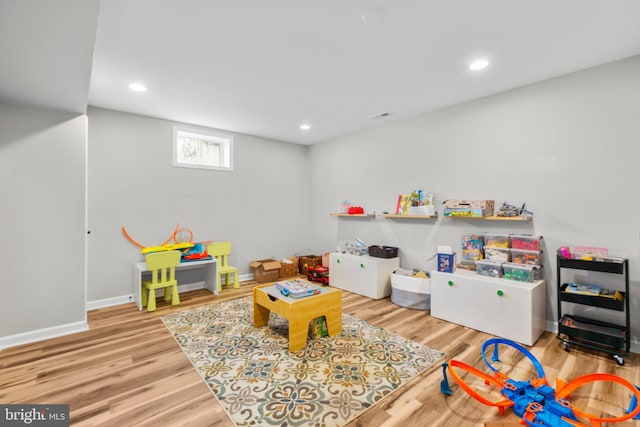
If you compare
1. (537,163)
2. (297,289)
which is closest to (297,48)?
(297,289)

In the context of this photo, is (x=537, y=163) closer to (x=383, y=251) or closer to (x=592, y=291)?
(x=592, y=291)

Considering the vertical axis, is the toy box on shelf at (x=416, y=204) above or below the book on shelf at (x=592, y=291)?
above

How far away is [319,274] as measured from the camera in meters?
4.86

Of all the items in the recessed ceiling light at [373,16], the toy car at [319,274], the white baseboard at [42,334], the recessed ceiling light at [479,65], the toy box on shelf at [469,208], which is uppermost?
the recessed ceiling light at [479,65]

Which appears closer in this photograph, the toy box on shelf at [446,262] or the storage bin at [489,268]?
the storage bin at [489,268]

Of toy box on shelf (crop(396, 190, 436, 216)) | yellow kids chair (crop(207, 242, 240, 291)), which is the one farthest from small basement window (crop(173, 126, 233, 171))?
toy box on shelf (crop(396, 190, 436, 216))

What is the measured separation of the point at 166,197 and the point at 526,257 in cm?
458

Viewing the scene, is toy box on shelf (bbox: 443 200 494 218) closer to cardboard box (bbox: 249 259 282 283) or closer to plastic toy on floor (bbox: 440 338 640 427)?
plastic toy on floor (bbox: 440 338 640 427)

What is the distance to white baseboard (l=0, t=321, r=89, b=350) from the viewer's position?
2688mm

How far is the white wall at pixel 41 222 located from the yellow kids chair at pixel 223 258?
1708mm

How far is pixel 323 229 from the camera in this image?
5.61 meters

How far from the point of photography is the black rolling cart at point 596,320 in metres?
2.38

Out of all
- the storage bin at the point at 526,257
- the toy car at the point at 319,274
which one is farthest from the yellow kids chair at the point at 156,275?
the storage bin at the point at 526,257

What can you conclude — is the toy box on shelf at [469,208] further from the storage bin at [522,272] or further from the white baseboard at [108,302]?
the white baseboard at [108,302]
